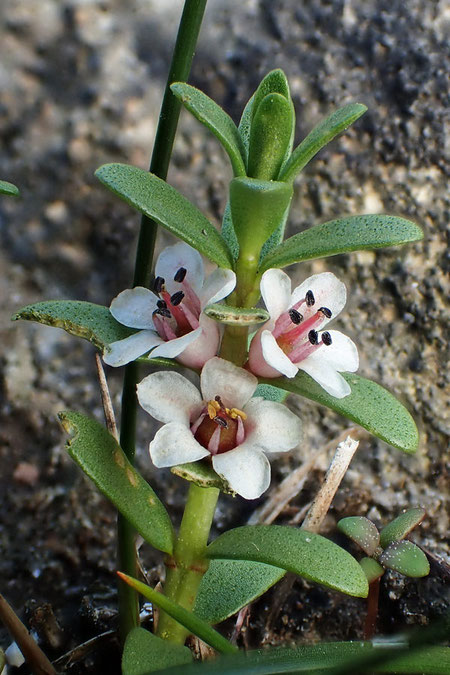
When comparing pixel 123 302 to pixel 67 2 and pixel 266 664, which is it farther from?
pixel 67 2

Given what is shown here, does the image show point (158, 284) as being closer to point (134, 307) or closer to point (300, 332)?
point (134, 307)

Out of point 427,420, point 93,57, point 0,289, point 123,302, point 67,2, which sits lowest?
point 427,420

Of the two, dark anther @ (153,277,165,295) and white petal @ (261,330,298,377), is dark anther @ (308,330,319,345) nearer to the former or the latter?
white petal @ (261,330,298,377)

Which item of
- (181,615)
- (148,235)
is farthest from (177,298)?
(181,615)

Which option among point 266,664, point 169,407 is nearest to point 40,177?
point 169,407

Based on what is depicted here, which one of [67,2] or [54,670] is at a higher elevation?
[67,2]

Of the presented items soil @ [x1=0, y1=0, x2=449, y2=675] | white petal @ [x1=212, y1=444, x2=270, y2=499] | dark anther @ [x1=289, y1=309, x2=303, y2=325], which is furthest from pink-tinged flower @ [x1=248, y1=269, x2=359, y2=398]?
soil @ [x1=0, y1=0, x2=449, y2=675]
